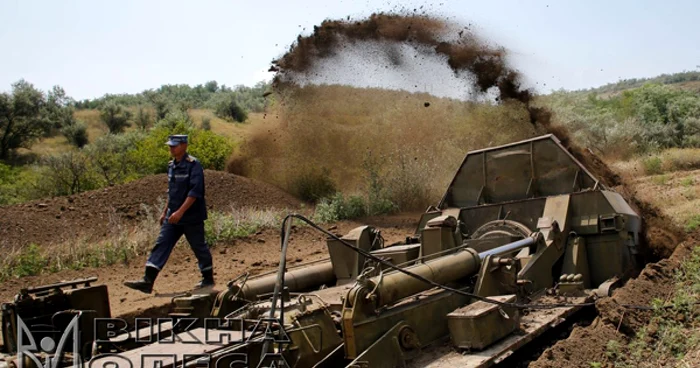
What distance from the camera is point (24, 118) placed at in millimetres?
38969

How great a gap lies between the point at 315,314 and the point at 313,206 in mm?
13436

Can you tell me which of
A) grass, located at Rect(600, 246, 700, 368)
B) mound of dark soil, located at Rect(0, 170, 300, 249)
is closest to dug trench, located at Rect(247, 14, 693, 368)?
grass, located at Rect(600, 246, 700, 368)

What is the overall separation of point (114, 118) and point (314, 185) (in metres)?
28.6

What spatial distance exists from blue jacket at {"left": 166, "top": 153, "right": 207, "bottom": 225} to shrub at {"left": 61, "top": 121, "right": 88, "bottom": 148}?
3479 cm

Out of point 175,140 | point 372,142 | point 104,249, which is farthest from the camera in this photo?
point 372,142

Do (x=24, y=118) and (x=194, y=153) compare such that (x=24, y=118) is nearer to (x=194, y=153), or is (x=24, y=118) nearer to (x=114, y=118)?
(x=114, y=118)

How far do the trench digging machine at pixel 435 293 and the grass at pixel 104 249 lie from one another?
4.35m

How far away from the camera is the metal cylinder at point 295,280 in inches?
271

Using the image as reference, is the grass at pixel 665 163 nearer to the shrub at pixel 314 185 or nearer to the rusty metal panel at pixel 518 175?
the shrub at pixel 314 185

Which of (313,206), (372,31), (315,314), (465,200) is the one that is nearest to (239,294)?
(315,314)

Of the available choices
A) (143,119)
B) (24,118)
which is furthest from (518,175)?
(143,119)

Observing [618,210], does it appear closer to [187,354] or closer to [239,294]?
[239,294]

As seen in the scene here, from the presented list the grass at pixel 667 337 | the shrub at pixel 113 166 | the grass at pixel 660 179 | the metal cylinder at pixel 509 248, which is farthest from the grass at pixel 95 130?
the grass at pixel 667 337

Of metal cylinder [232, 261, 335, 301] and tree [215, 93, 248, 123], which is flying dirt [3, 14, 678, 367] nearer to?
metal cylinder [232, 261, 335, 301]
